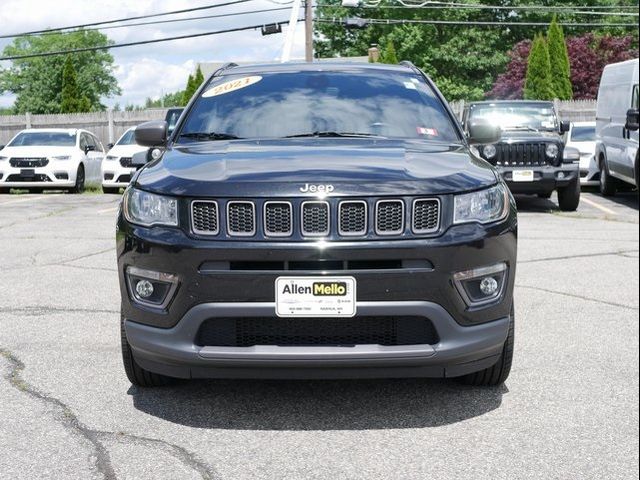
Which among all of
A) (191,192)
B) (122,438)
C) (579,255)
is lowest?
(579,255)

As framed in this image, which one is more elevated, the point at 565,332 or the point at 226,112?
the point at 226,112

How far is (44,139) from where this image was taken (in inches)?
807

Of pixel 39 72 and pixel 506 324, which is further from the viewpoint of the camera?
pixel 39 72

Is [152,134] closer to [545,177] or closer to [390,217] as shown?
[390,217]

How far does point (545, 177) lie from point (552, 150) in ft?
1.50

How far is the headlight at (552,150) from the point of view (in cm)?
1473

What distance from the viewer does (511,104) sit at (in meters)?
16.1

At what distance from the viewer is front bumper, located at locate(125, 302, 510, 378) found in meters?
3.84

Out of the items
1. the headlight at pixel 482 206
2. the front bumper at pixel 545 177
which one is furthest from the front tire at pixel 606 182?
the headlight at pixel 482 206

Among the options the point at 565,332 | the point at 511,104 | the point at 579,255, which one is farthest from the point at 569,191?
the point at 565,332

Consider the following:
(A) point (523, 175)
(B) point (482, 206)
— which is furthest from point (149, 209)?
(A) point (523, 175)

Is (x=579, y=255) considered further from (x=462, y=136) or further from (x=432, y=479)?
(x=432, y=479)

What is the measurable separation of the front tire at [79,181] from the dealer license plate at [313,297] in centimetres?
1678

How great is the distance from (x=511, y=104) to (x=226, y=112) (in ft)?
37.8
